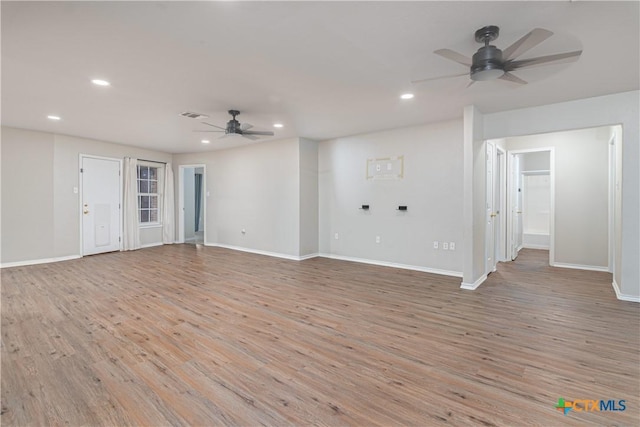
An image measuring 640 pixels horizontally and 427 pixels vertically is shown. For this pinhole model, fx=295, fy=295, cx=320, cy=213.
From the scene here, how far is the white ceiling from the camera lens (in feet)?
6.73

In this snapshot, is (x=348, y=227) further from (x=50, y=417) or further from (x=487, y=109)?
(x=50, y=417)

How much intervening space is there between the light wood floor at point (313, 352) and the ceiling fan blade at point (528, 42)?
2.35 m

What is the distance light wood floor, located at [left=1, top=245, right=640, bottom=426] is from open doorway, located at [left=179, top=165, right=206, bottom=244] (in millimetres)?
4107

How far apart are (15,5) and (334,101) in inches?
116

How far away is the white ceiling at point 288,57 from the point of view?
205 cm

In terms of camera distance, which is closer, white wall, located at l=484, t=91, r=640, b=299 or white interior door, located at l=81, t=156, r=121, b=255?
white wall, located at l=484, t=91, r=640, b=299

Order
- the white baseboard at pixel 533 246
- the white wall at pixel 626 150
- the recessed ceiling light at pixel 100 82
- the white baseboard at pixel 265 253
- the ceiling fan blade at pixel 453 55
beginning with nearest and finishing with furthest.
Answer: the ceiling fan blade at pixel 453 55 → the recessed ceiling light at pixel 100 82 → the white wall at pixel 626 150 → the white baseboard at pixel 265 253 → the white baseboard at pixel 533 246

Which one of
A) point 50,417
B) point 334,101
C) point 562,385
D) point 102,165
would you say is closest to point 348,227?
point 334,101

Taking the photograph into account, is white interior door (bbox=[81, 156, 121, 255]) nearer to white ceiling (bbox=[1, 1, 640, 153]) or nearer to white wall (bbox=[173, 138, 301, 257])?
white wall (bbox=[173, 138, 301, 257])

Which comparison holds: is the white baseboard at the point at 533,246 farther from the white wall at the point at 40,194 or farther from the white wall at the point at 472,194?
the white wall at the point at 40,194

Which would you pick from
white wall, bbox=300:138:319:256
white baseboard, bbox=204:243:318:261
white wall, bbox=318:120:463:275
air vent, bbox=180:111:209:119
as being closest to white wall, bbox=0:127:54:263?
white baseboard, bbox=204:243:318:261

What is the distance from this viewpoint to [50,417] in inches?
67.6

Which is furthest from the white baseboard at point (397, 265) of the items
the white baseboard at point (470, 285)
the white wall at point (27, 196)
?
the white wall at point (27, 196)

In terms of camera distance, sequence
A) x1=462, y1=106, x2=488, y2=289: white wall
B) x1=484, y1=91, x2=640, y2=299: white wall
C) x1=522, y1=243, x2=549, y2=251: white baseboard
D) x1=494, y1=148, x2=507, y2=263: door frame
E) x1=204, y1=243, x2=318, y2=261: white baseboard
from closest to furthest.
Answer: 1. x1=484, y1=91, x2=640, y2=299: white wall
2. x1=462, y1=106, x2=488, y2=289: white wall
3. x1=494, y1=148, x2=507, y2=263: door frame
4. x1=204, y1=243, x2=318, y2=261: white baseboard
5. x1=522, y1=243, x2=549, y2=251: white baseboard
